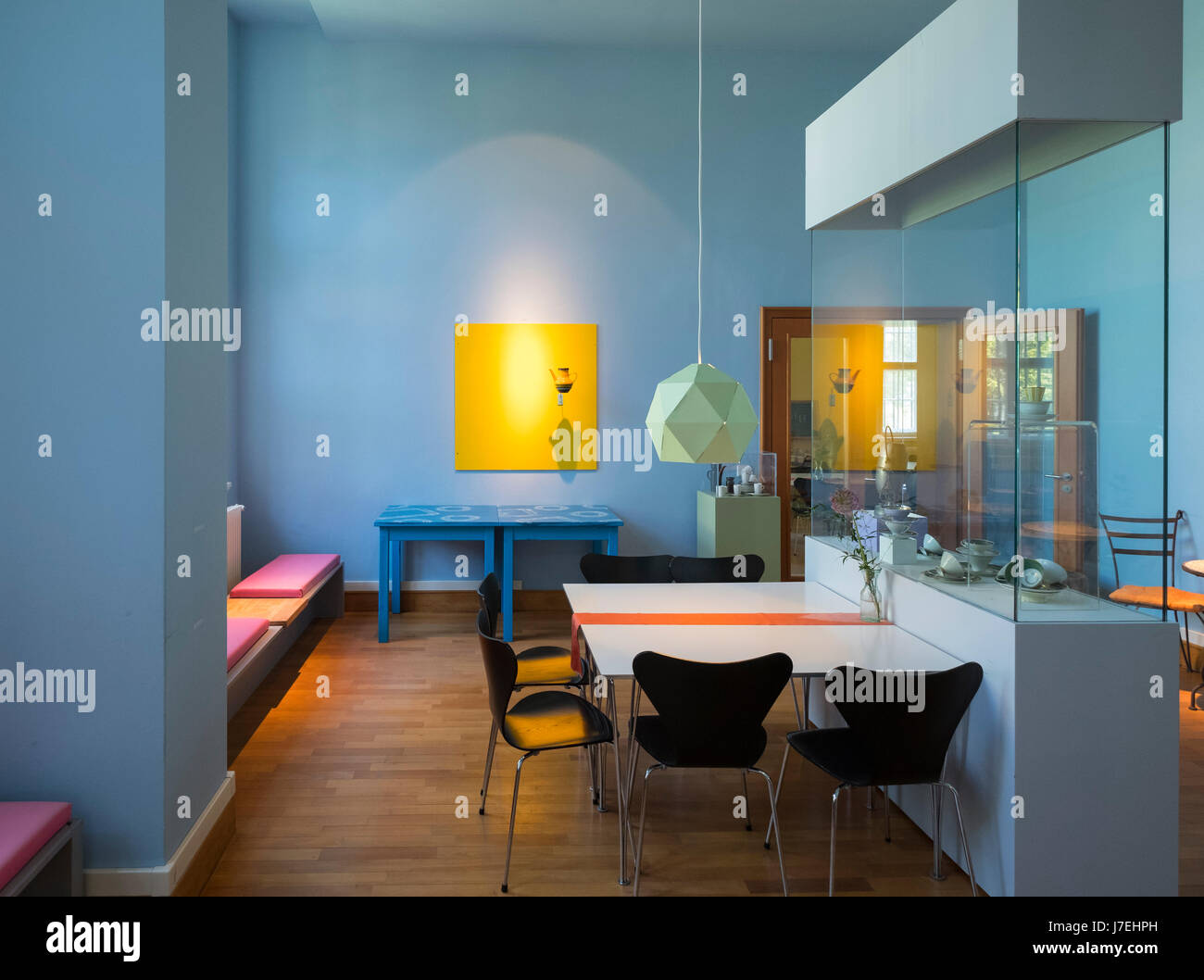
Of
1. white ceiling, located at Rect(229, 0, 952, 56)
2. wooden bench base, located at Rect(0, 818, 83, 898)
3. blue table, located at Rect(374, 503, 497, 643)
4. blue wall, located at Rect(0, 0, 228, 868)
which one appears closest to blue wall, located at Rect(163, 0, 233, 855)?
blue wall, located at Rect(0, 0, 228, 868)

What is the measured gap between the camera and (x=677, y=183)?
7469 mm

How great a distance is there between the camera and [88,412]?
2631 millimetres

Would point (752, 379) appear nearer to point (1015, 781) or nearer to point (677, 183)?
point (677, 183)

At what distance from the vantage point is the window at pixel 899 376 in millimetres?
4398

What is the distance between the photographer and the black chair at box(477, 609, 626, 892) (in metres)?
3.11

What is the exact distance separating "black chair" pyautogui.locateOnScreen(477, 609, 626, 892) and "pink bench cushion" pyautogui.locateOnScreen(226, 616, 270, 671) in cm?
164

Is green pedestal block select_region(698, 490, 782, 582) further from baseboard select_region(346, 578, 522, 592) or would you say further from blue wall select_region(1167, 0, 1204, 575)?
blue wall select_region(1167, 0, 1204, 575)

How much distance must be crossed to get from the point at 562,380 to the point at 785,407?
1.89m

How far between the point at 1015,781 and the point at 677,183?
5839 millimetres

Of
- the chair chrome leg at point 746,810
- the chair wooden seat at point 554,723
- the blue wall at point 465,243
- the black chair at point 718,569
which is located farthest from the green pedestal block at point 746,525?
the chair wooden seat at point 554,723

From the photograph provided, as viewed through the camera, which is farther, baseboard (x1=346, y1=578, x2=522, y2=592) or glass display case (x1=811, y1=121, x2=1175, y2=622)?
baseboard (x1=346, y1=578, x2=522, y2=592)

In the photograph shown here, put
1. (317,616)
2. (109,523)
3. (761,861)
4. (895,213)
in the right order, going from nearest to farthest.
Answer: (109,523) → (761,861) → (895,213) → (317,616)

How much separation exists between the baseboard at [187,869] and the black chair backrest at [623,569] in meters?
2.19

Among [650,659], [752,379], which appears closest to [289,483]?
[752,379]
